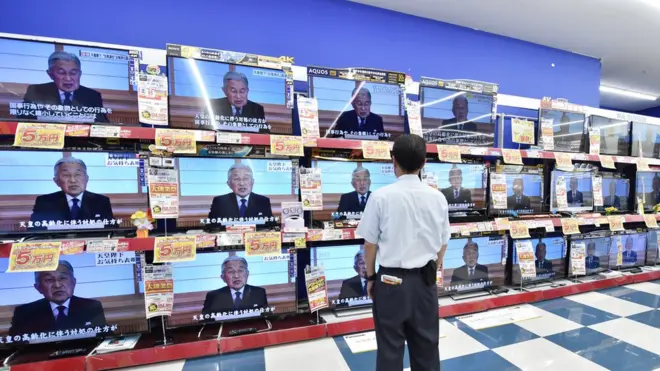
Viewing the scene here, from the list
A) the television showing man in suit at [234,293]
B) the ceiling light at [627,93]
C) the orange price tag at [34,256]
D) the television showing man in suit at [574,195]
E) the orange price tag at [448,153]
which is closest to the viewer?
the orange price tag at [34,256]

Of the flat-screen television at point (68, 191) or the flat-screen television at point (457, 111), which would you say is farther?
the flat-screen television at point (457, 111)

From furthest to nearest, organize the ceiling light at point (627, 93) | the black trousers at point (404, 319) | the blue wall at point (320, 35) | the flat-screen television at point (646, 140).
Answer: the ceiling light at point (627, 93), the flat-screen television at point (646, 140), the blue wall at point (320, 35), the black trousers at point (404, 319)

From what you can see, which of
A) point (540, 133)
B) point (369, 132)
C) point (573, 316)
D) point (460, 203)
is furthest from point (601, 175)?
point (369, 132)

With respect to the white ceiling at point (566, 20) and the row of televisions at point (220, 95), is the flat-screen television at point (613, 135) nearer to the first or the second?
the white ceiling at point (566, 20)

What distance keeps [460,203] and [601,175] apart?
1798mm

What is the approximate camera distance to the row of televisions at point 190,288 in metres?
1.48

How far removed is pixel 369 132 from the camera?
1973 millimetres

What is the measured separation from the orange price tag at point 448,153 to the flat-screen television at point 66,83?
6.30 ft

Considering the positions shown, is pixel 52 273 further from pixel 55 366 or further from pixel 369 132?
pixel 369 132

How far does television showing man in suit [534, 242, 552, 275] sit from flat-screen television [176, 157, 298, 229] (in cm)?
225

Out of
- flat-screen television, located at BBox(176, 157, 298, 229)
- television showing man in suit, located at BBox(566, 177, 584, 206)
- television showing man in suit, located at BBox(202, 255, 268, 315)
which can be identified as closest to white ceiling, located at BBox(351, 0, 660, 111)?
television showing man in suit, located at BBox(566, 177, 584, 206)

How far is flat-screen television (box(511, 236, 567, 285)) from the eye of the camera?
2542 millimetres

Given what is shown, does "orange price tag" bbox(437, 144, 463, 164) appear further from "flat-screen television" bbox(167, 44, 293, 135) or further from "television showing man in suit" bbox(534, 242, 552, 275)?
"television showing man in suit" bbox(534, 242, 552, 275)

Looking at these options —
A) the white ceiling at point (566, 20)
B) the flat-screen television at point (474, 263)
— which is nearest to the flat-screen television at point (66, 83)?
the white ceiling at point (566, 20)
